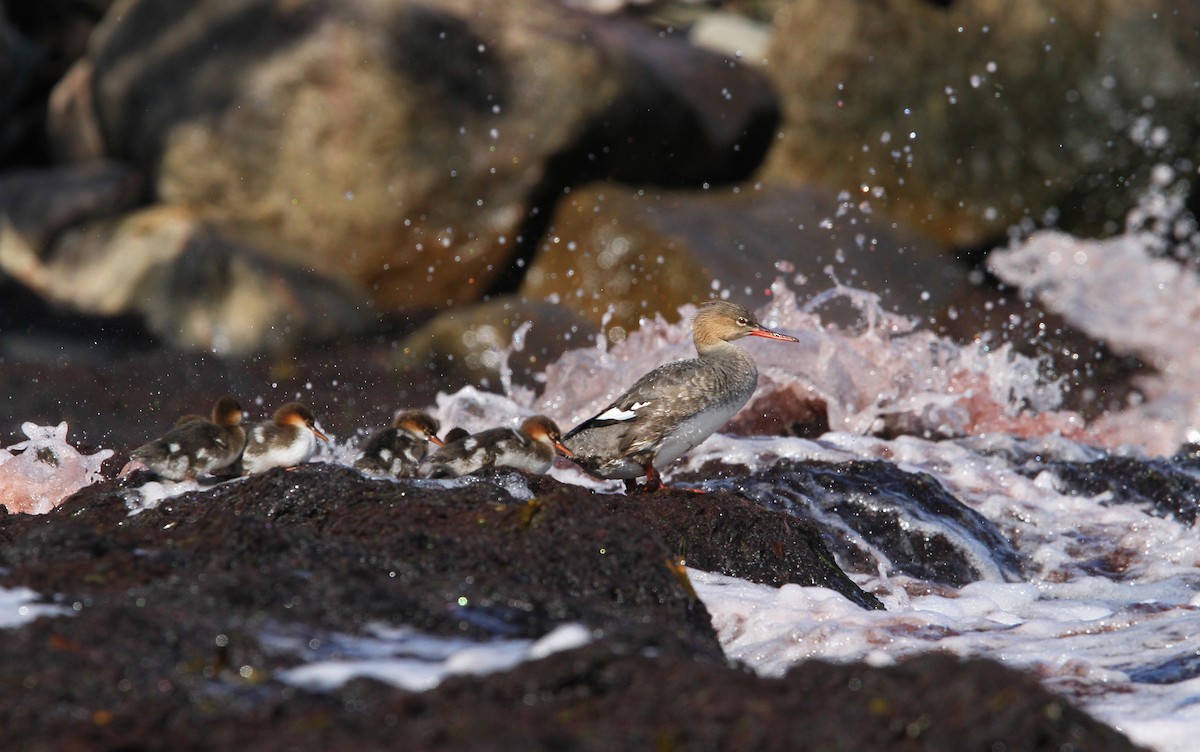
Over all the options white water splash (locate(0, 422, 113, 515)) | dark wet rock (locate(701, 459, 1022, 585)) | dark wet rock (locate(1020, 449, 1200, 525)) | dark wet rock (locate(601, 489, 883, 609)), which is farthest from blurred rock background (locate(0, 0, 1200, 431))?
dark wet rock (locate(601, 489, 883, 609))

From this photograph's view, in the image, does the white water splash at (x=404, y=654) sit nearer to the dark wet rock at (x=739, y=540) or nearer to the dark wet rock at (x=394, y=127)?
the dark wet rock at (x=739, y=540)

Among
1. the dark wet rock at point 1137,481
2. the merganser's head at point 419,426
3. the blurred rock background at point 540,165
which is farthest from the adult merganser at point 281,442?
the blurred rock background at point 540,165

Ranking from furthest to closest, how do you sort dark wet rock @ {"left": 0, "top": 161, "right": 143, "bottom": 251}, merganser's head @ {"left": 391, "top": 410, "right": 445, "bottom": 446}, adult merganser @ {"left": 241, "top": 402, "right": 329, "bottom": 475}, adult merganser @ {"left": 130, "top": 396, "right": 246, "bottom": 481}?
dark wet rock @ {"left": 0, "top": 161, "right": 143, "bottom": 251}, merganser's head @ {"left": 391, "top": 410, "right": 445, "bottom": 446}, adult merganser @ {"left": 241, "top": 402, "right": 329, "bottom": 475}, adult merganser @ {"left": 130, "top": 396, "right": 246, "bottom": 481}

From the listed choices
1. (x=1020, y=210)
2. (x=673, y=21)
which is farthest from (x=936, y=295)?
(x=673, y=21)

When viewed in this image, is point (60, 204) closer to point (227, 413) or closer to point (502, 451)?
point (227, 413)

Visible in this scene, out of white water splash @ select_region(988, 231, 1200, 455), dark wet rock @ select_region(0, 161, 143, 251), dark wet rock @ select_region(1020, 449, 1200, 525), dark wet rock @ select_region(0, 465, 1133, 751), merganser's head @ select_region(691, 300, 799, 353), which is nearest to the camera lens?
dark wet rock @ select_region(0, 465, 1133, 751)

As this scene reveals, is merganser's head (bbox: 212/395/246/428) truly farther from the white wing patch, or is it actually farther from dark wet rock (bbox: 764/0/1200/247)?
dark wet rock (bbox: 764/0/1200/247)

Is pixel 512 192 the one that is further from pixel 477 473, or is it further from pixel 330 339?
pixel 477 473
